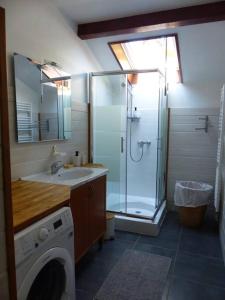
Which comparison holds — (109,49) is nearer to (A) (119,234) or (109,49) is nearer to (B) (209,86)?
(B) (209,86)

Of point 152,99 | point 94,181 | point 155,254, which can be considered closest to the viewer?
point 94,181

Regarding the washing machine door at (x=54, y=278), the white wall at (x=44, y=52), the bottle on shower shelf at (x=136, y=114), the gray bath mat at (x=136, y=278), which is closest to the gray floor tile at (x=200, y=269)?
the gray bath mat at (x=136, y=278)

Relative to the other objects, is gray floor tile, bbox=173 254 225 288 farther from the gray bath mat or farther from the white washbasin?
the white washbasin

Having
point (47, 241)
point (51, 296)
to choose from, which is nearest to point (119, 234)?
point (51, 296)

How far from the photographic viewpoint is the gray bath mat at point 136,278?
5.99 feet

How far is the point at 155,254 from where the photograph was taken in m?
2.39

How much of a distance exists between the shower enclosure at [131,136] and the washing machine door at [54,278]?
1628mm

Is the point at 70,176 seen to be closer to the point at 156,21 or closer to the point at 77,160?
the point at 77,160

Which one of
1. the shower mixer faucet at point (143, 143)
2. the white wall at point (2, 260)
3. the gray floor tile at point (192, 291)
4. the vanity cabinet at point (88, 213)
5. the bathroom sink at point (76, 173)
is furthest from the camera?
the shower mixer faucet at point (143, 143)

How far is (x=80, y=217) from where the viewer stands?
1.96 meters

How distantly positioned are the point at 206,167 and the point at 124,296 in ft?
7.44

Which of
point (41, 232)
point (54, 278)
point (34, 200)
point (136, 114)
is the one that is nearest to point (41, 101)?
point (34, 200)

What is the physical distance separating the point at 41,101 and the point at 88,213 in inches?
45.1

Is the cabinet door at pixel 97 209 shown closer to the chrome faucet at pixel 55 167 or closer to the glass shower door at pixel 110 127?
the chrome faucet at pixel 55 167
